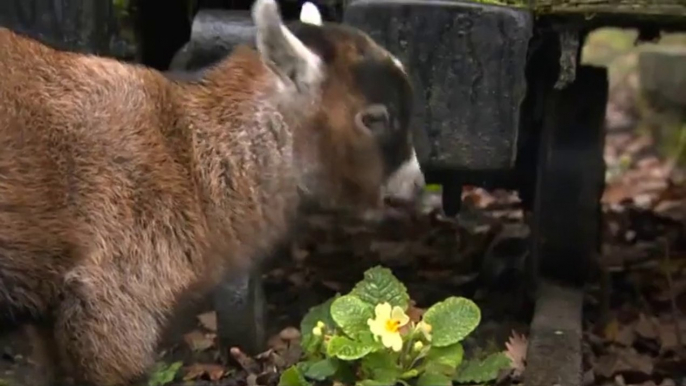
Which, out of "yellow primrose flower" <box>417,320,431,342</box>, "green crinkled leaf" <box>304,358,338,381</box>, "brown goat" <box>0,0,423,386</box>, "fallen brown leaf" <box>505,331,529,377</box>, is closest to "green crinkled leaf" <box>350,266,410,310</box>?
"yellow primrose flower" <box>417,320,431,342</box>

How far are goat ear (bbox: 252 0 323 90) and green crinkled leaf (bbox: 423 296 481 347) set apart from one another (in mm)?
718

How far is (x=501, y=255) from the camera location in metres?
5.30

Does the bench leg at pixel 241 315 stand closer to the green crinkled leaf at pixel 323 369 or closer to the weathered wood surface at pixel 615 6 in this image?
the green crinkled leaf at pixel 323 369

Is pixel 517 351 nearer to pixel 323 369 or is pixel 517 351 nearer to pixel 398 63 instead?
pixel 323 369

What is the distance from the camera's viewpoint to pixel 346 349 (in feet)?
11.4

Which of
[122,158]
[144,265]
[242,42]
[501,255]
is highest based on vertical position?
[242,42]

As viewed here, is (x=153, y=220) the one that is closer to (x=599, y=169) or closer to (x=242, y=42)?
(x=242, y=42)

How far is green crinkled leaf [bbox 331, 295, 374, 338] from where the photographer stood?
3.53 m

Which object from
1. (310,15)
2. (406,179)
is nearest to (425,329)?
(406,179)

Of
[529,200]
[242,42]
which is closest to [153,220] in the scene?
[242,42]

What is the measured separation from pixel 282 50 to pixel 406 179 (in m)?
0.55

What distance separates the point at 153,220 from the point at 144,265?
0.12m

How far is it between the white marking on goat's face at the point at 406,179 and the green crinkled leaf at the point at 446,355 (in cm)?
54

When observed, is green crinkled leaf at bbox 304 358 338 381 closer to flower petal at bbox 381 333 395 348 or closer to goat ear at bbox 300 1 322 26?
flower petal at bbox 381 333 395 348
